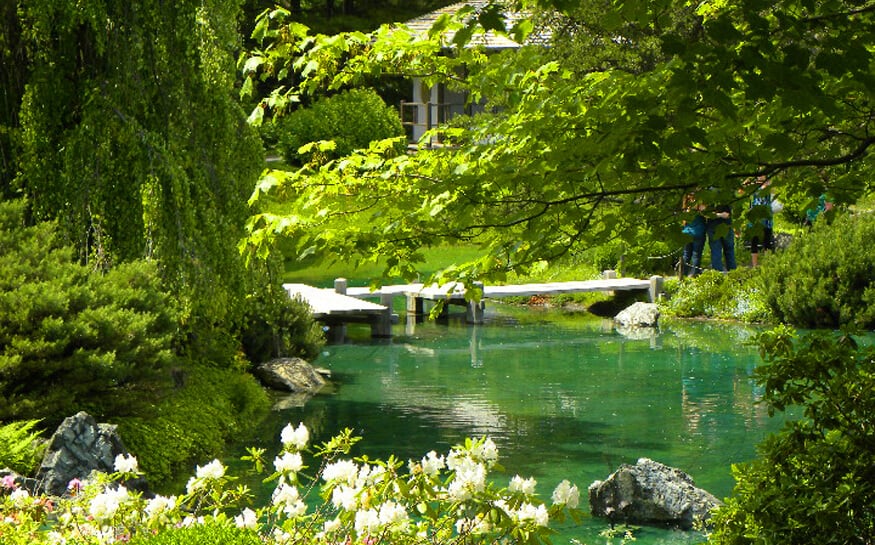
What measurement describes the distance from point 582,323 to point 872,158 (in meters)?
16.2

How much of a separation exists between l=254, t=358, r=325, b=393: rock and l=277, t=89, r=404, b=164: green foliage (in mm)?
19897

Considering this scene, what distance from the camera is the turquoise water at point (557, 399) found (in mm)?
12273

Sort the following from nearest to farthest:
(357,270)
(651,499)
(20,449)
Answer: (20,449)
(651,499)
(357,270)

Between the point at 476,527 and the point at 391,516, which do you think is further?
the point at 476,527

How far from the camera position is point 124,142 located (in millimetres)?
11930

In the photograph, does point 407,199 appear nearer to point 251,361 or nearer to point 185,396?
point 185,396

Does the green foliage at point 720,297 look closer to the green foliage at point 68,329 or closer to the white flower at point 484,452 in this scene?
the green foliage at point 68,329

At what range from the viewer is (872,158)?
19.9 feet

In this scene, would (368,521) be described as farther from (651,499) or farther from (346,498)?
(651,499)

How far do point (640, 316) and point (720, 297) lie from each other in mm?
1848

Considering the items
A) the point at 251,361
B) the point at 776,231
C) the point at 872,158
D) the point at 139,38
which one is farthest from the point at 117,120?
the point at 776,231

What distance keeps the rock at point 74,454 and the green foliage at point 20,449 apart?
10 centimetres

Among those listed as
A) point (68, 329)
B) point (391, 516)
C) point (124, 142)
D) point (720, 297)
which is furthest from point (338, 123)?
point (391, 516)

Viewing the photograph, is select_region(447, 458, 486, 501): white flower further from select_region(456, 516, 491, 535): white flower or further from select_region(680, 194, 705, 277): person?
select_region(680, 194, 705, 277): person
